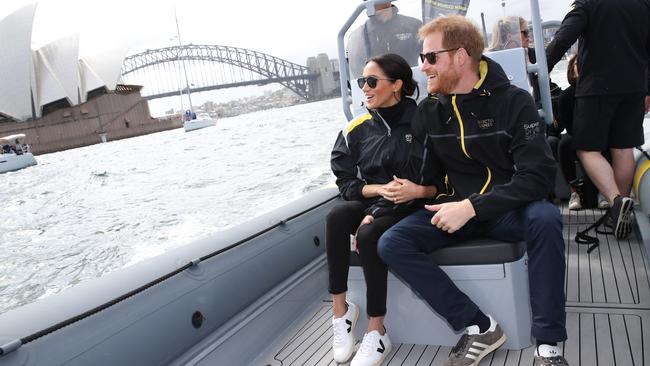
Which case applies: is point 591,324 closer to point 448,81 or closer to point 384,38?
point 448,81

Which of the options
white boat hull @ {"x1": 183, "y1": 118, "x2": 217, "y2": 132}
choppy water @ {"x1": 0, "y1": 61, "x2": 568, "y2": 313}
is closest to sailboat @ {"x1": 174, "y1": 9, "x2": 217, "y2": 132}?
white boat hull @ {"x1": 183, "y1": 118, "x2": 217, "y2": 132}

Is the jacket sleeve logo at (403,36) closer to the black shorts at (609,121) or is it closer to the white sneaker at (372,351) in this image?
the black shorts at (609,121)

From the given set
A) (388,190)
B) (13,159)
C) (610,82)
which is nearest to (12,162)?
(13,159)

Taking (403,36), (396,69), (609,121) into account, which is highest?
(403,36)

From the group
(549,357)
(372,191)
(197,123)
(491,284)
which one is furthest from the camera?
(197,123)

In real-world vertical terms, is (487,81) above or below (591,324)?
above

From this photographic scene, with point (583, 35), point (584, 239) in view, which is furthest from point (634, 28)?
point (584, 239)

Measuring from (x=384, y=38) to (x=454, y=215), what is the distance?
1462mm

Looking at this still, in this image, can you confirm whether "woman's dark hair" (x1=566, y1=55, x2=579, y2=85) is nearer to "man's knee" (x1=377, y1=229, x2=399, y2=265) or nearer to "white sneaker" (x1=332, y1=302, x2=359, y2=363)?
"man's knee" (x1=377, y1=229, x2=399, y2=265)

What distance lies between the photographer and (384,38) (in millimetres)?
2594

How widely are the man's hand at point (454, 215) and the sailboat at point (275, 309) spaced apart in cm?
14

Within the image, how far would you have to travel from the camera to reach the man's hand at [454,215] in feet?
4.60

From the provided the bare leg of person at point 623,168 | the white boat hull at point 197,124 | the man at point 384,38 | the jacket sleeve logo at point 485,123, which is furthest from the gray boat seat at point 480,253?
the white boat hull at point 197,124

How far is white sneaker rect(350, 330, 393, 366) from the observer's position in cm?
154
